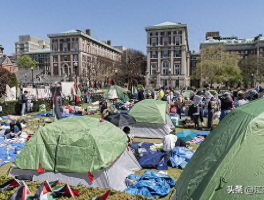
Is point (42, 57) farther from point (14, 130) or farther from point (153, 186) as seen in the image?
point (153, 186)

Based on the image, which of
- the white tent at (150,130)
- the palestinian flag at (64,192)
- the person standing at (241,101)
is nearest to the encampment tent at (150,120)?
the white tent at (150,130)

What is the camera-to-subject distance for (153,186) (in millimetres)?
→ 5355


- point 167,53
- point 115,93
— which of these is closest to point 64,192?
point 115,93

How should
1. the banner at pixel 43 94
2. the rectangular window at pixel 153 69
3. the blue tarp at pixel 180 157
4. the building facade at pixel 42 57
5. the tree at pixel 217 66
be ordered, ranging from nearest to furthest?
the blue tarp at pixel 180 157 < the banner at pixel 43 94 < the tree at pixel 217 66 < the rectangular window at pixel 153 69 < the building facade at pixel 42 57

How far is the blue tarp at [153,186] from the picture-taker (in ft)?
17.1

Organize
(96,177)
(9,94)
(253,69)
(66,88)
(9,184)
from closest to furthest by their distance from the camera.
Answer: (9,184), (96,177), (9,94), (66,88), (253,69)

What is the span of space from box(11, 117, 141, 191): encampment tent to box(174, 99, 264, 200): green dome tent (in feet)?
7.22

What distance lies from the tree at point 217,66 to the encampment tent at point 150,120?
1336 inches

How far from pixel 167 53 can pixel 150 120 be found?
2158 inches

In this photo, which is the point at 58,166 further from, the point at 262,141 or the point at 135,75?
the point at 135,75

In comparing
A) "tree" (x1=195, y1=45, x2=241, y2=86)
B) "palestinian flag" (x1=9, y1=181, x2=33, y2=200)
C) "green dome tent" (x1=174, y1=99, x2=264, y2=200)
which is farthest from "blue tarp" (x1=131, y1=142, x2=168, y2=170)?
"tree" (x1=195, y1=45, x2=241, y2=86)

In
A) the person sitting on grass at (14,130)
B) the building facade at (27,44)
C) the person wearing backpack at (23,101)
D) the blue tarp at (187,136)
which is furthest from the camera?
the building facade at (27,44)

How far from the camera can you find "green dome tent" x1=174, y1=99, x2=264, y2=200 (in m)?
3.12

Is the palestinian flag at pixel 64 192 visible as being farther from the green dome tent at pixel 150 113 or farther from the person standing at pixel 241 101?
the person standing at pixel 241 101
